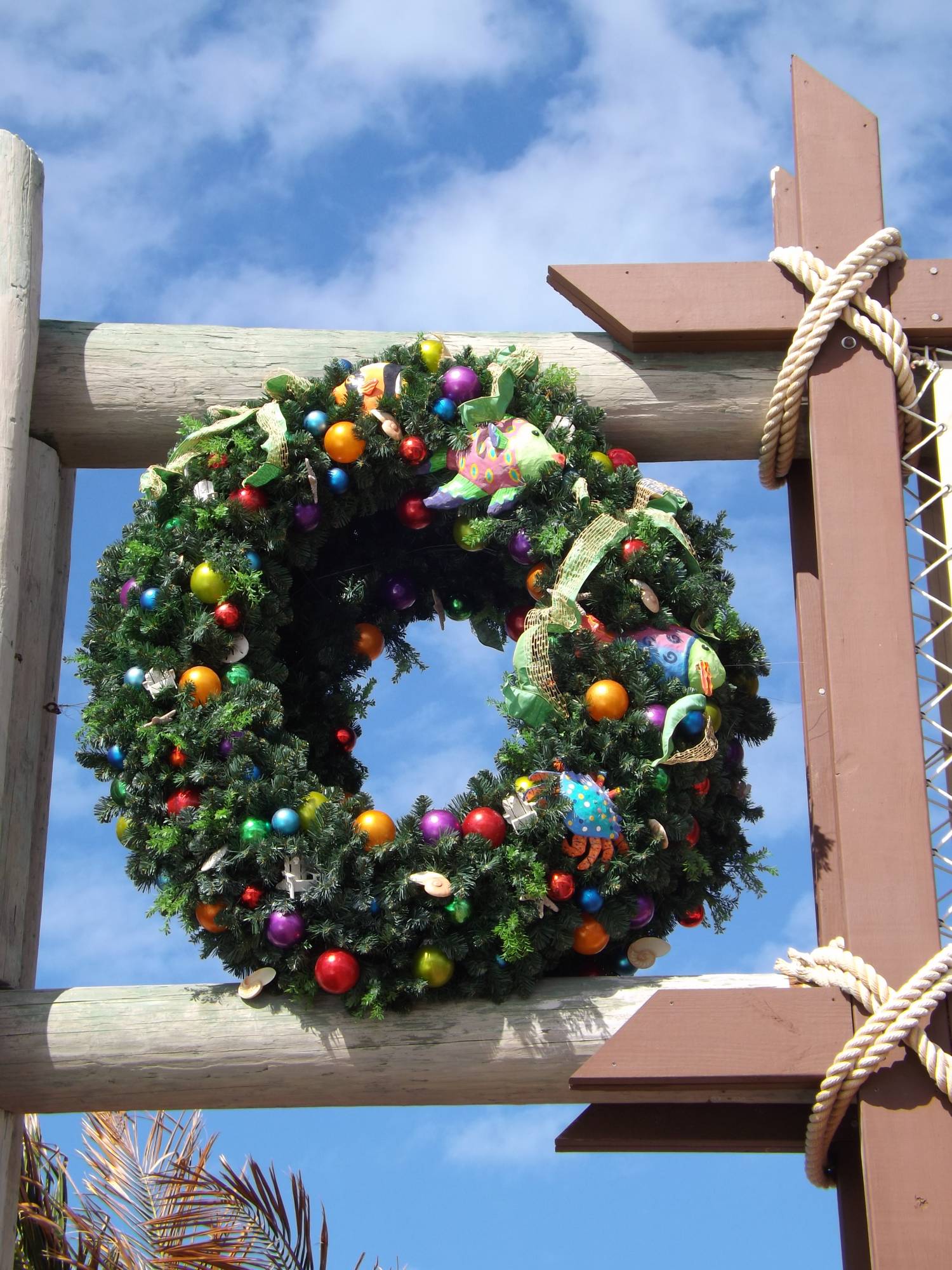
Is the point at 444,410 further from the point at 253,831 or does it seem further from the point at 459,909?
the point at 459,909

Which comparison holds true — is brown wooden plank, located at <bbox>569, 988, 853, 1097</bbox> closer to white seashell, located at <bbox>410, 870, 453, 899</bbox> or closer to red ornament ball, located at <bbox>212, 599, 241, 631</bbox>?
white seashell, located at <bbox>410, 870, 453, 899</bbox>

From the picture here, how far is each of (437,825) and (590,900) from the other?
40 cm

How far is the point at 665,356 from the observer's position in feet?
14.2

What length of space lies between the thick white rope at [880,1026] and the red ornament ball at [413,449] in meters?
1.63

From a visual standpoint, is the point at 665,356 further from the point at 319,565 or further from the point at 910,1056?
the point at 910,1056

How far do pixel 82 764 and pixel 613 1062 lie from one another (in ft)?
4.94

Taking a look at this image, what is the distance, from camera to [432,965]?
12.0ft

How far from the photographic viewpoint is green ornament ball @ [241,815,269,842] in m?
3.70

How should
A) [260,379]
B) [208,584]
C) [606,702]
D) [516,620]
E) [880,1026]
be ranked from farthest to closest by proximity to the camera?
[516,620] < [260,379] < [208,584] < [606,702] < [880,1026]

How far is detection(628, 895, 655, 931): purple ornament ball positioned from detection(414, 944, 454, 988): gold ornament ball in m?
0.45

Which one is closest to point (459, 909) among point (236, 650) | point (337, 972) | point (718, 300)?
point (337, 972)

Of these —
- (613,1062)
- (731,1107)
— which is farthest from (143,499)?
(731,1107)

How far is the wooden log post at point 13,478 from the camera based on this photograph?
3.89 meters

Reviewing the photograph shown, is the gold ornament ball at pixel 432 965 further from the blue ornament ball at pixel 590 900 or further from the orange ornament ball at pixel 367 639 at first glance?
the orange ornament ball at pixel 367 639
